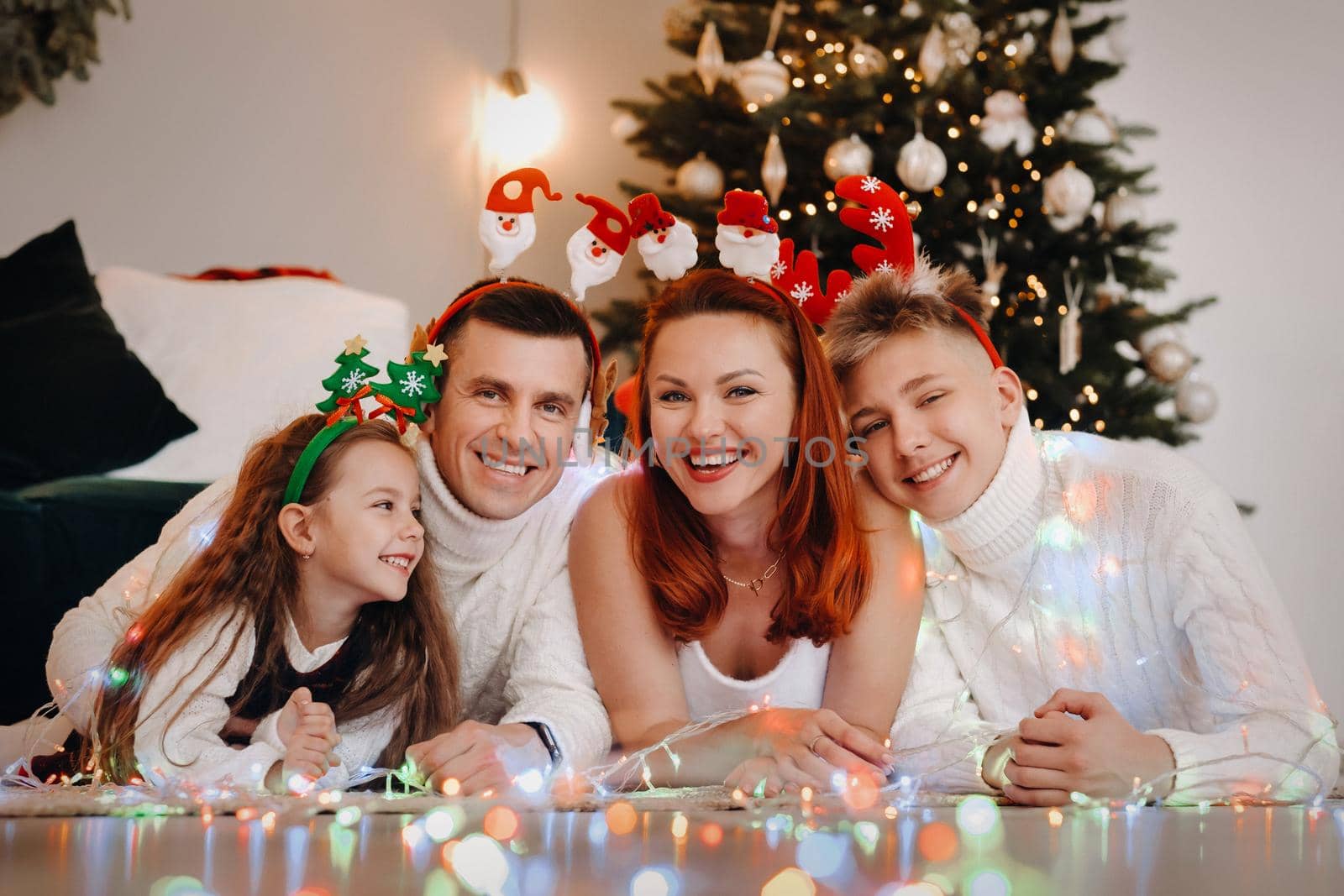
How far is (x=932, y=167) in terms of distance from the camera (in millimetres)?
2916

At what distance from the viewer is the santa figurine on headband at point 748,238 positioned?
1647 millimetres

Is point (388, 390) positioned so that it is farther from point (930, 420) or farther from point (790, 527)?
point (930, 420)

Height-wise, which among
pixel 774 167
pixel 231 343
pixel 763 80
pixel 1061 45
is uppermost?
pixel 1061 45

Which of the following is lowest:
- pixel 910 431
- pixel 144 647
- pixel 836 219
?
pixel 144 647

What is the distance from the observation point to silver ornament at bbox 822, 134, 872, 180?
2.95 meters

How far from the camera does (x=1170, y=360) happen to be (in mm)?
Result: 3125

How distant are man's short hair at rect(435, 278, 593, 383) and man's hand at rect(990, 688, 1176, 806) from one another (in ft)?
2.57

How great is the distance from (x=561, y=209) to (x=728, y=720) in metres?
2.81

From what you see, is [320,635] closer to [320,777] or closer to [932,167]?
[320,777]

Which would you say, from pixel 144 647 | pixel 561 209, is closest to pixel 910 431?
pixel 144 647

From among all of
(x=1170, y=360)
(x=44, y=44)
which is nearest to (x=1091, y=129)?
(x=1170, y=360)

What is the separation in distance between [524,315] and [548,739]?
1.91ft

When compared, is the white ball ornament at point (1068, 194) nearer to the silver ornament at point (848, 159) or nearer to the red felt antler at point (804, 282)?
the silver ornament at point (848, 159)


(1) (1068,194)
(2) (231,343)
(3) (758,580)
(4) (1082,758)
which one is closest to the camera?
(4) (1082,758)
